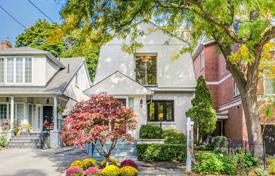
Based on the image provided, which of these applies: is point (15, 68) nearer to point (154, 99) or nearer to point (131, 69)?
point (131, 69)

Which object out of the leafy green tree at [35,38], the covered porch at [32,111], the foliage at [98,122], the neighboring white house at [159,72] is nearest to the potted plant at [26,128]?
the covered porch at [32,111]

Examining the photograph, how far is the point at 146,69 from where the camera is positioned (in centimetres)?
2311

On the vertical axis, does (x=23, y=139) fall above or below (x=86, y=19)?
below

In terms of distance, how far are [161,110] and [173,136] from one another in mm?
2963

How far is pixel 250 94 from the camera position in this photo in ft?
45.2

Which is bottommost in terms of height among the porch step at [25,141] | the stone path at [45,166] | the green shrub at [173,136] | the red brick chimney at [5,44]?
the stone path at [45,166]

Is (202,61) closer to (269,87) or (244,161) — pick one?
(269,87)

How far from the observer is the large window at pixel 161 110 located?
22.4 meters

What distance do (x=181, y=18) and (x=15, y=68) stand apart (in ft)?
45.2

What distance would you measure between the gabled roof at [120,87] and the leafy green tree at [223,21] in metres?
5.06

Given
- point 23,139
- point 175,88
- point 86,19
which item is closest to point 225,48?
point 86,19

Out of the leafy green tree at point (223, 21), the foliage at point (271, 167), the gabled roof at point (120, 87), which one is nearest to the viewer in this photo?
the leafy green tree at point (223, 21)

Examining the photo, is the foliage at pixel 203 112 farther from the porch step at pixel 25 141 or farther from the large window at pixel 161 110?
the porch step at pixel 25 141

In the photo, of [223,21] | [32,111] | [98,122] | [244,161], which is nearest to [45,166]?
[98,122]
